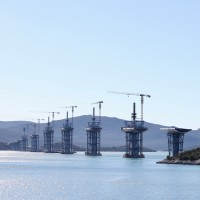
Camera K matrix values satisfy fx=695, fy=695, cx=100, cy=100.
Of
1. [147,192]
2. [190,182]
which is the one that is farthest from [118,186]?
[190,182]

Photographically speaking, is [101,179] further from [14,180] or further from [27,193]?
[27,193]

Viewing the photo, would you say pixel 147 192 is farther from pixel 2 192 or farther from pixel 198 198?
pixel 2 192

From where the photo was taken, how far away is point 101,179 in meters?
156

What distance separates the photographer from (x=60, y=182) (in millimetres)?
144250

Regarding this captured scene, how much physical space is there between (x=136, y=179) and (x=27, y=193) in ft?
147

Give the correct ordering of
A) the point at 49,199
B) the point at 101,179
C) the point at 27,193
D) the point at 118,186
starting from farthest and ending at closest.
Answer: the point at 101,179 < the point at 118,186 < the point at 27,193 < the point at 49,199

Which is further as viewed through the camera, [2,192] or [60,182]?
[60,182]

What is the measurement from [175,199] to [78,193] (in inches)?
689

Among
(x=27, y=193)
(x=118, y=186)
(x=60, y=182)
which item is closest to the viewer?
(x=27, y=193)

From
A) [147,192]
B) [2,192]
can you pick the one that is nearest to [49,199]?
[2,192]

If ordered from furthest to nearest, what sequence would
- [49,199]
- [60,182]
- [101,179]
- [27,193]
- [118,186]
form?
[101,179], [60,182], [118,186], [27,193], [49,199]

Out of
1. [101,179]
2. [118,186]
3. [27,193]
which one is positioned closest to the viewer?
[27,193]

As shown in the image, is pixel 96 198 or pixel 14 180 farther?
pixel 14 180

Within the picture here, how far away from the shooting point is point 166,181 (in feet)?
501
